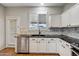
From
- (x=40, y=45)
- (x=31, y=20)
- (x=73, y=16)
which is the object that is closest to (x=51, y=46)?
(x=40, y=45)

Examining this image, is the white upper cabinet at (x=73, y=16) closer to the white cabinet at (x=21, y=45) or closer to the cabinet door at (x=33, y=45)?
the cabinet door at (x=33, y=45)

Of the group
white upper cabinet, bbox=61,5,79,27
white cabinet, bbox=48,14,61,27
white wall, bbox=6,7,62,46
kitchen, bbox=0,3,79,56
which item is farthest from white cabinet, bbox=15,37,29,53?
white upper cabinet, bbox=61,5,79,27

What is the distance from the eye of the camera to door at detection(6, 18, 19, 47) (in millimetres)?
6949

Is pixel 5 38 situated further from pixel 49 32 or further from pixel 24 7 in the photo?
pixel 49 32

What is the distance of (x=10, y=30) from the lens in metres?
7.12

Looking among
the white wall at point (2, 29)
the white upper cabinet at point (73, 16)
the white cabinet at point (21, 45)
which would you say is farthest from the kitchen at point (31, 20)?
the white upper cabinet at point (73, 16)

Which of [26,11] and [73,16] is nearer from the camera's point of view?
[73,16]

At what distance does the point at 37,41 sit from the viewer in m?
5.38

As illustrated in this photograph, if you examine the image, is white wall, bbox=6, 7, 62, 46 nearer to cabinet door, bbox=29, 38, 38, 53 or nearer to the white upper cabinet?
cabinet door, bbox=29, 38, 38, 53

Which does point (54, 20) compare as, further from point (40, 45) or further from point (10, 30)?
point (10, 30)

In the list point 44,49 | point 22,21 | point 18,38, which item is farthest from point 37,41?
point 22,21

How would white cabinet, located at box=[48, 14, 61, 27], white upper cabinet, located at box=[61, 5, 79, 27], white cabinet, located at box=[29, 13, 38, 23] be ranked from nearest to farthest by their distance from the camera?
1. white upper cabinet, located at box=[61, 5, 79, 27]
2. white cabinet, located at box=[48, 14, 61, 27]
3. white cabinet, located at box=[29, 13, 38, 23]

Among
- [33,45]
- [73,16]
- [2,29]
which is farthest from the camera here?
[2,29]

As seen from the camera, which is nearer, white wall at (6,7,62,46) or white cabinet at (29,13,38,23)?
white cabinet at (29,13,38,23)
